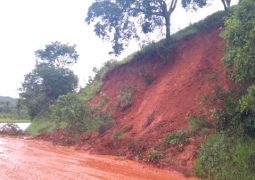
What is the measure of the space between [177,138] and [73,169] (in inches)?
176

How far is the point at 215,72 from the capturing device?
61.3 feet

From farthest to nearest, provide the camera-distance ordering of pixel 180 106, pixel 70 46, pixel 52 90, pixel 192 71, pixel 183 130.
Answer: pixel 70 46 < pixel 52 90 < pixel 192 71 < pixel 180 106 < pixel 183 130

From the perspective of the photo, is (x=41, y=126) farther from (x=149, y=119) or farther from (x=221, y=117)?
(x=221, y=117)

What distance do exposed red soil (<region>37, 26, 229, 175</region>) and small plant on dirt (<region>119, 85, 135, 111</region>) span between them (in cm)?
24

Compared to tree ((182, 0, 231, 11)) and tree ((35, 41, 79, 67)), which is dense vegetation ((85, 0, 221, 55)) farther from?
tree ((35, 41, 79, 67))

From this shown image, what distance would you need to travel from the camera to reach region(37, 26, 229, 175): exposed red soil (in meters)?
17.1

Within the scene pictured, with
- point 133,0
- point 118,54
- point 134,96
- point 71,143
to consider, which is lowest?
point 71,143

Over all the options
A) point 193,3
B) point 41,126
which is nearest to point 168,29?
point 193,3

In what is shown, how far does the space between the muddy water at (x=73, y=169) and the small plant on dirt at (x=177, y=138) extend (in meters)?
1.65

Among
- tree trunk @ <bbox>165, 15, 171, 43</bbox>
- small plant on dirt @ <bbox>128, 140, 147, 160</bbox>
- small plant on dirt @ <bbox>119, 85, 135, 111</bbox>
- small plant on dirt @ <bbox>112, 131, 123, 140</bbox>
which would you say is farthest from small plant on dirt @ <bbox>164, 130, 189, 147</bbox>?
tree trunk @ <bbox>165, 15, 171, 43</bbox>

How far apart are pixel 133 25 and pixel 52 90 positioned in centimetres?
1348

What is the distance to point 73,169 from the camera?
44.8ft

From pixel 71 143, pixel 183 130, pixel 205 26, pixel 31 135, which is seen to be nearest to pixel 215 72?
pixel 183 130

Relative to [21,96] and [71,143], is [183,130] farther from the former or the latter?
[21,96]
